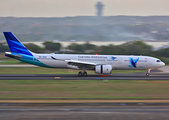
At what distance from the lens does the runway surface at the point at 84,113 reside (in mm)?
11242

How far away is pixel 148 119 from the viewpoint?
434 inches

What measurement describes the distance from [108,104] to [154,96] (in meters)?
5.12

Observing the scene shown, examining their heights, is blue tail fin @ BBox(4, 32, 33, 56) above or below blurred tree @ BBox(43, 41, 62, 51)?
below

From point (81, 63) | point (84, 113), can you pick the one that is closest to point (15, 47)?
point (81, 63)

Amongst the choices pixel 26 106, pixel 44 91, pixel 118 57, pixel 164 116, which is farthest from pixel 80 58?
pixel 164 116

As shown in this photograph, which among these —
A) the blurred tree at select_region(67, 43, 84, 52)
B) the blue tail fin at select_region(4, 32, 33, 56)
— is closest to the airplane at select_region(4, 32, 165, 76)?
the blue tail fin at select_region(4, 32, 33, 56)

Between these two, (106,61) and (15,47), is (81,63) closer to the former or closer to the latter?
(106,61)

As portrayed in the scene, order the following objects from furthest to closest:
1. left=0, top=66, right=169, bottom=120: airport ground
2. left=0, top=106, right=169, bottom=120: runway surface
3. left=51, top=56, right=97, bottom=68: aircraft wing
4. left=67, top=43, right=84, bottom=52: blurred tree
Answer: left=67, top=43, right=84, bottom=52: blurred tree
left=51, top=56, right=97, bottom=68: aircraft wing
left=0, top=66, right=169, bottom=120: airport ground
left=0, top=106, right=169, bottom=120: runway surface

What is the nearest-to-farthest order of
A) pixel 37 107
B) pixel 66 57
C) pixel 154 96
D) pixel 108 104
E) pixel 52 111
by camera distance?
pixel 52 111 < pixel 37 107 < pixel 108 104 < pixel 154 96 < pixel 66 57

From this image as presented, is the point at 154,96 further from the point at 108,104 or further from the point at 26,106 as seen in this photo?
the point at 26,106

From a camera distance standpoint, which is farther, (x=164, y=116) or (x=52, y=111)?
(x=52, y=111)

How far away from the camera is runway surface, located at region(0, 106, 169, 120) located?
36.9 feet

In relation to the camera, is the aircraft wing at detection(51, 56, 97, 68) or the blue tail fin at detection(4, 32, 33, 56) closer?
the aircraft wing at detection(51, 56, 97, 68)

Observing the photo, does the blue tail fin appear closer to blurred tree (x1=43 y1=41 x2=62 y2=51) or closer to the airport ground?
the airport ground
